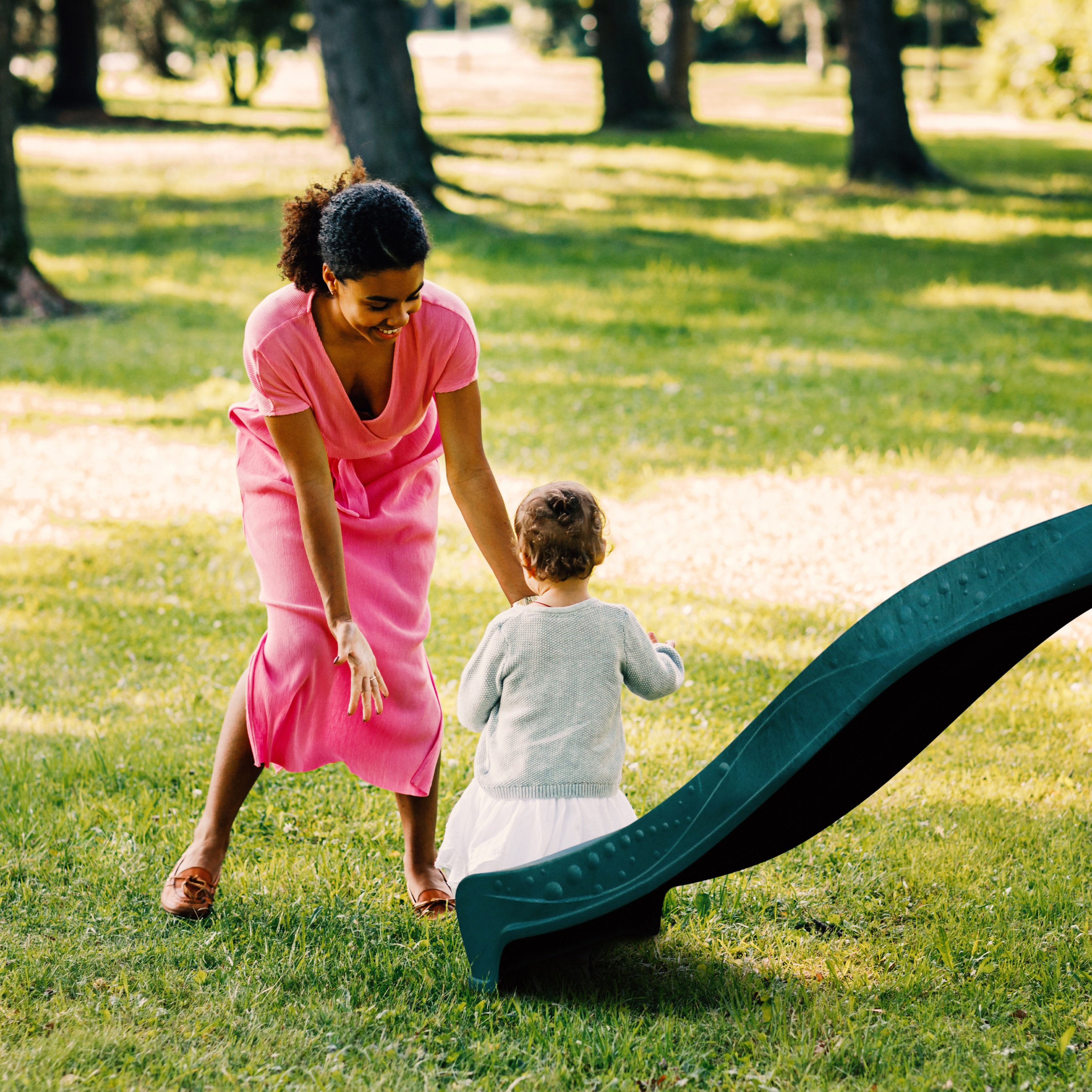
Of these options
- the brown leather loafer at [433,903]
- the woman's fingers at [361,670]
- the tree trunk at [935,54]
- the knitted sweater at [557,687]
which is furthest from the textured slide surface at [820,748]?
the tree trunk at [935,54]

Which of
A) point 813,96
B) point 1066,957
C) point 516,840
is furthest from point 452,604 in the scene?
point 813,96

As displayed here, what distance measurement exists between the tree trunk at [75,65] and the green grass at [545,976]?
2671 centimetres

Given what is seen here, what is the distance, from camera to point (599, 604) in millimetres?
3033

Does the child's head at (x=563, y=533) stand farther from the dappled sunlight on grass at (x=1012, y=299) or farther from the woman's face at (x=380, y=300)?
the dappled sunlight on grass at (x=1012, y=299)

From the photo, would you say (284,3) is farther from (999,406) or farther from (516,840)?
(516,840)

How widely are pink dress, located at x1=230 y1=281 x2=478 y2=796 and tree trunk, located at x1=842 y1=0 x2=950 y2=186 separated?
54.4 ft

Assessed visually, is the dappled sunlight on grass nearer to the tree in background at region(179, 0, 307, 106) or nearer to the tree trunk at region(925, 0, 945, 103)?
the tree in background at region(179, 0, 307, 106)

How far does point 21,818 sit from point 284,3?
29.7 m

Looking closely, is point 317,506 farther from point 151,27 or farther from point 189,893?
point 151,27

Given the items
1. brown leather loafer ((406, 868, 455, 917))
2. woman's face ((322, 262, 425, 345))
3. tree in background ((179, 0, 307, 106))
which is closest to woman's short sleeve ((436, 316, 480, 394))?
woman's face ((322, 262, 425, 345))

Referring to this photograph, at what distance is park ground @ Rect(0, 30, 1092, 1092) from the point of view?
2.93 m

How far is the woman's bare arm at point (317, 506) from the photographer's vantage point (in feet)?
10.3

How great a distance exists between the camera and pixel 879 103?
18375 mm

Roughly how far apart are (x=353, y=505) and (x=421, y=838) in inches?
37.6
